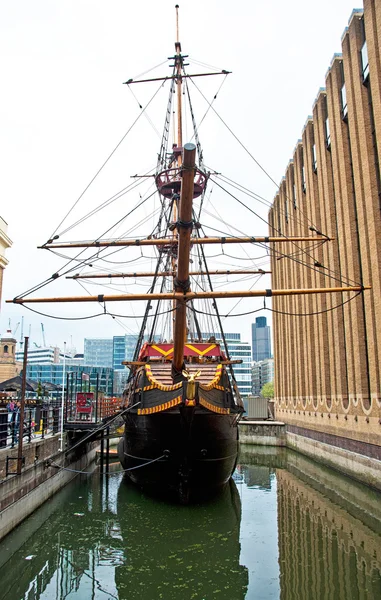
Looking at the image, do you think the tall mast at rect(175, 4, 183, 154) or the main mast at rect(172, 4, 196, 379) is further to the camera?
the tall mast at rect(175, 4, 183, 154)

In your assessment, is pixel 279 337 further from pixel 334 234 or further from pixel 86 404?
pixel 86 404

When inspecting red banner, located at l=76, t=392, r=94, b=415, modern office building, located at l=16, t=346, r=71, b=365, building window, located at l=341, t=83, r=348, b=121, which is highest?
building window, located at l=341, t=83, r=348, b=121

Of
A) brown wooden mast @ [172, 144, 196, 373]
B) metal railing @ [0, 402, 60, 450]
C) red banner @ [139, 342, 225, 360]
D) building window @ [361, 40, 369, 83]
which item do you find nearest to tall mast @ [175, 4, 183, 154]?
building window @ [361, 40, 369, 83]

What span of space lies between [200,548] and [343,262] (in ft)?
53.0

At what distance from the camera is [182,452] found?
559 inches

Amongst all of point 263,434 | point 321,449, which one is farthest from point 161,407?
point 263,434

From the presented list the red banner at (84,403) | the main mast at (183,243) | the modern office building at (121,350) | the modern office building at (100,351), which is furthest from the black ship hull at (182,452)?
the modern office building at (100,351)

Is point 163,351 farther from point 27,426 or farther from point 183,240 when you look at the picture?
point 183,240

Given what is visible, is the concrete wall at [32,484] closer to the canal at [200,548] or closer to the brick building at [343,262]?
the canal at [200,548]

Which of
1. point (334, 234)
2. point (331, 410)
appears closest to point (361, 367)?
point (331, 410)

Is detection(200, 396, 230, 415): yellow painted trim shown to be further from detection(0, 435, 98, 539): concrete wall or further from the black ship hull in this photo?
detection(0, 435, 98, 539): concrete wall

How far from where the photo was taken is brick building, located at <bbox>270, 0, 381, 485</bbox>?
61.7ft

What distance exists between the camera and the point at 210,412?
46.8 ft

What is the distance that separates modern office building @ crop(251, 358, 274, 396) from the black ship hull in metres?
133
